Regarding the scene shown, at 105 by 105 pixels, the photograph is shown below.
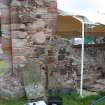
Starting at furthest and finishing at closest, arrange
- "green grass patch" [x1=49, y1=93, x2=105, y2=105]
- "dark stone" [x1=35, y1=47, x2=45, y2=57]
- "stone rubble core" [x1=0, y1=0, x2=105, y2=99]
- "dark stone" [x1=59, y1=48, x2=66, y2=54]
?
"dark stone" [x1=59, y1=48, x2=66, y2=54] < "dark stone" [x1=35, y1=47, x2=45, y2=57] < "stone rubble core" [x1=0, y1=0, x2=105, y2=99] < "green grass patch" [x1=49, y1=93, x2=105, y2=105]

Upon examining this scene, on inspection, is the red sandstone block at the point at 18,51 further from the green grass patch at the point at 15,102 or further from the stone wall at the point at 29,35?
the green grass patch at the point at 15,102

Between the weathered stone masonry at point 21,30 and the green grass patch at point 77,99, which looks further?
the weathered stone masonry at point 21,30

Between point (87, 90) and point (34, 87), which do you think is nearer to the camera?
point (34, 87)

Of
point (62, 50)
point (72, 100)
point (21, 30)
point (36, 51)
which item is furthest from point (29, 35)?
point (72, 100)

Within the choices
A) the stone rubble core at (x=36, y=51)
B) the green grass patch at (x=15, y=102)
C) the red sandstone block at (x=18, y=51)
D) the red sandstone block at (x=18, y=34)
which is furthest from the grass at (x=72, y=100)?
the red sandstone block at (x=18, y=34)

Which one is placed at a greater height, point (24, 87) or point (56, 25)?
point (56, 25)

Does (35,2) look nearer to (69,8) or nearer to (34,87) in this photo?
(69,8)

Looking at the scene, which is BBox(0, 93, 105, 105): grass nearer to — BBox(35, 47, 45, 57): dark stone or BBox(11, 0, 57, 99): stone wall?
BBox(11, 0, 57, 99): stone wall

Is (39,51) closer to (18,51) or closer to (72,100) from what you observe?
(18,51)

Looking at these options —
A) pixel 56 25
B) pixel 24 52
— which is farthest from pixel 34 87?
pixel 56 25

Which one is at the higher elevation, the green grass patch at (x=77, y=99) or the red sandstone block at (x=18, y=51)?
the red sandstone block at (x=18, y=51)

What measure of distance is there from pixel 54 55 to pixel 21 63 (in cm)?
74

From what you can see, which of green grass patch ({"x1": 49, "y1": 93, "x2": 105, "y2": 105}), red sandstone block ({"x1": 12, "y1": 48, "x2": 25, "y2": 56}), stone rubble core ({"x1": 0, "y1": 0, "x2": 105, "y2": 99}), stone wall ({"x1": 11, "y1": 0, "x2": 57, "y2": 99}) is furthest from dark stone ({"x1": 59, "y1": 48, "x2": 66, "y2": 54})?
green grass patch ({"x1": 49, "y1": 93, "x2": 105, "y2": 105})

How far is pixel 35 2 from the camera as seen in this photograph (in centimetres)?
812
